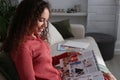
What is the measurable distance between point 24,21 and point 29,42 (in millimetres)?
118

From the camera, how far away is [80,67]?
1.63 meters

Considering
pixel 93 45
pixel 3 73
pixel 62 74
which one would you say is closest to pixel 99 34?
pixel 93 45

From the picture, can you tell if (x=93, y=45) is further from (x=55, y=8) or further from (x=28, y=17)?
(x=28, y=17)

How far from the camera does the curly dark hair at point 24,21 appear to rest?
52.4 inches

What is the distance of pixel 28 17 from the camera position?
1332mm

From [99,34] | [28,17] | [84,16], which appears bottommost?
[99,34]

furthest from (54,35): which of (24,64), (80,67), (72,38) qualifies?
(24,64)

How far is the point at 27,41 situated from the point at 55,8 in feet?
7.53

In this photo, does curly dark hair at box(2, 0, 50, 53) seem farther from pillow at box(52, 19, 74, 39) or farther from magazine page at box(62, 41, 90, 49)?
pillow at box(52, 19, 74, 39)

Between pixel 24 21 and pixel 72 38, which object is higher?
pixel 24 21

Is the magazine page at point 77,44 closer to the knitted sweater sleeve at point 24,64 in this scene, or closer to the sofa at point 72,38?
the sofa at point 72,38

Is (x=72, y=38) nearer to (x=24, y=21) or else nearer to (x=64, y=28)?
(x=64, y=28)

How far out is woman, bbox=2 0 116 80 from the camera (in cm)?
129

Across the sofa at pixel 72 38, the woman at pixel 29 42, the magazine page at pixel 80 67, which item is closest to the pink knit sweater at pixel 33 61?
the woman at pixel 29 42
